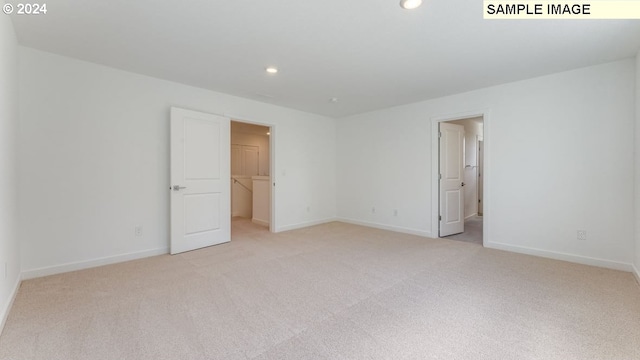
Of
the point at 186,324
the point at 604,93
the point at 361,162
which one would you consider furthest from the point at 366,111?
the point at 186,324

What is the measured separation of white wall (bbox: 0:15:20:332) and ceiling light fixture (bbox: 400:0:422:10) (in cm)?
291

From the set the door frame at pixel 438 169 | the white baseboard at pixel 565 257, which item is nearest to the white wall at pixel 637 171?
the white baseboard at pixel 565 257

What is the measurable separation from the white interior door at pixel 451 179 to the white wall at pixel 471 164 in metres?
1.38


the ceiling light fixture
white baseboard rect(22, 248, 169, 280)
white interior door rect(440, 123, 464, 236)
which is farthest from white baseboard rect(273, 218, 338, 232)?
the ceiling light fixture

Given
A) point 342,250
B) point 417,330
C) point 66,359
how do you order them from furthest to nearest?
1. point 342,250
2. point 417,330
3. point 66,359

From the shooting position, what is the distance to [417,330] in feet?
6.13

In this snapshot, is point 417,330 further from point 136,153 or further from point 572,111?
point 136,153

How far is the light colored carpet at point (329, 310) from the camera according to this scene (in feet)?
5.49

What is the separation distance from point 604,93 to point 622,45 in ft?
2.05

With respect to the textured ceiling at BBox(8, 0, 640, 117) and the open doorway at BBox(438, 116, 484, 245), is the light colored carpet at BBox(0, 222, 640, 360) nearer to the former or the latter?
the open doorway at BBox(438, 116, 484, 245)

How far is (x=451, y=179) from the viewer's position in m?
4.80

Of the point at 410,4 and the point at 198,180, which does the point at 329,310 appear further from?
the point at 198,180

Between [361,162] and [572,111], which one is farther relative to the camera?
[361,162]

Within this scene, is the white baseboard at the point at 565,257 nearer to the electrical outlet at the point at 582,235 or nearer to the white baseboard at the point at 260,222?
the electrical outlet at the point at 582,235
